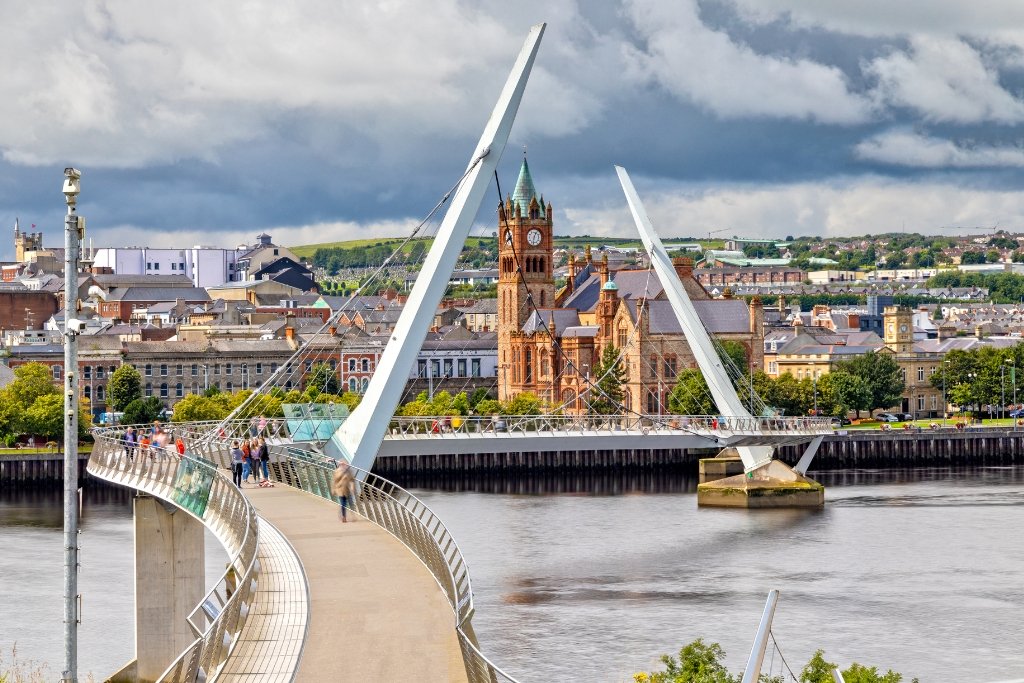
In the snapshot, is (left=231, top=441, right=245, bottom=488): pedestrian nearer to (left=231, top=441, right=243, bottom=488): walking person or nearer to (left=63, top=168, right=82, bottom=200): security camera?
(left=231, top=441, right=243, bottom=488): walking person

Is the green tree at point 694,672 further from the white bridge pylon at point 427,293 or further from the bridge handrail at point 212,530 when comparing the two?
the white bridge pylon at point 427,293

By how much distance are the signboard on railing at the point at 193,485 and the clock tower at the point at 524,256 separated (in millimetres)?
73804

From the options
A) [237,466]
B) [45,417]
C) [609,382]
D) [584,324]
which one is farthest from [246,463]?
[584,324]

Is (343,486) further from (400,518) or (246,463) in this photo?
(246,463)

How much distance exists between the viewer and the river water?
28172mm

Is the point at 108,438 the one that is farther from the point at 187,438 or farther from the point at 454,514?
the point at 454,514

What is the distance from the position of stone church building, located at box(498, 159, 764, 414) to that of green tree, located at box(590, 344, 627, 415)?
87cm

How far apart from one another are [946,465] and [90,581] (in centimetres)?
4928

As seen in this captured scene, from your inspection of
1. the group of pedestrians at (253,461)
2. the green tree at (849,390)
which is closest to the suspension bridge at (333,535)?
the group of pedestrians at (253,461)

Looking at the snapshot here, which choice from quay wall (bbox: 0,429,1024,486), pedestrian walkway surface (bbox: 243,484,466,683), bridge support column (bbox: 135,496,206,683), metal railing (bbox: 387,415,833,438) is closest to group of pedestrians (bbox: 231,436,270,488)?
bridge support column (bbox: 135,496,206,683)

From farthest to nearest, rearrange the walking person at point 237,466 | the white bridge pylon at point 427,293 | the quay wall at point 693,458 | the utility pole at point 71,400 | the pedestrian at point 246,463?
the quay wall at point 693,458 < the white bridge pylon at point 427,293 < the pedestrian at point 246,463 < the walking person at point 237,466 < the utility pole at point 71,400

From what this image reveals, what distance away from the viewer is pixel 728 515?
51531 mm

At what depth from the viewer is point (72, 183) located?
17141mm

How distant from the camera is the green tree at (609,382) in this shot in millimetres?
84500
